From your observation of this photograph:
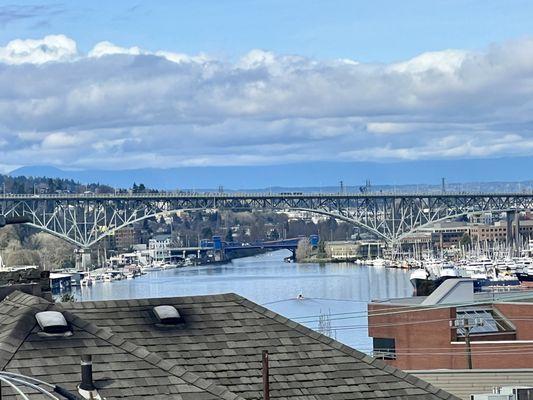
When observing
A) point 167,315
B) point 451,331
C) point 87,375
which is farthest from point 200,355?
point 451,331

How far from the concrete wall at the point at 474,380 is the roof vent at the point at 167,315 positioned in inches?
427

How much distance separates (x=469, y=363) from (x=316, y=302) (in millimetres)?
→ 63594

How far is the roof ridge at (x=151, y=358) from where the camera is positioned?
15508 mm

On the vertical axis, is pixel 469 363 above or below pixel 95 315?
below

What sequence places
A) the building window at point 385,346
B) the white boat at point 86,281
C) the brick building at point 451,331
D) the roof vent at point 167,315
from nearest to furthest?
the roof vent at point 167,315, the brick building at point 451,331, the building window at point 385,346, the white boat at point 86,281

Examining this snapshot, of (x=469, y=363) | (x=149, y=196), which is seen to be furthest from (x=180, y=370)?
(x=149, y=196)

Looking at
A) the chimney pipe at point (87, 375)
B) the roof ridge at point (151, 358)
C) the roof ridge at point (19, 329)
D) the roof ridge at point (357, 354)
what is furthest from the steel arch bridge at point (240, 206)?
the chimney pipe at point (87, 375)

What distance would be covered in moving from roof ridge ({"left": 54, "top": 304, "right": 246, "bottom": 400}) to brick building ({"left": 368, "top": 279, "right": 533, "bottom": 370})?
22012mm

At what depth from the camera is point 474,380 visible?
2844 centimetres

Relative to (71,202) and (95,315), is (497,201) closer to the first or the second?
(71,202)

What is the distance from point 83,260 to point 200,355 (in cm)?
16208

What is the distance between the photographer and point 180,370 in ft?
51.5

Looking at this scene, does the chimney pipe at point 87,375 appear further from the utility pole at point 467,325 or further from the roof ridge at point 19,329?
the utility pole at point 467,325

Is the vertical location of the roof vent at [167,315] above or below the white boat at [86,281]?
above
